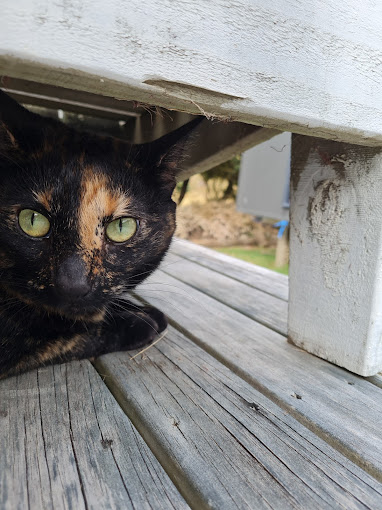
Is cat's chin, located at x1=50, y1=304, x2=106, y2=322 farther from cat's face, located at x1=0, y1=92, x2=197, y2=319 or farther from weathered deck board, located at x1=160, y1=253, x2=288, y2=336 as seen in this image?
weathered deck board, located at x1=160, y1=253, x2=288, y2=336

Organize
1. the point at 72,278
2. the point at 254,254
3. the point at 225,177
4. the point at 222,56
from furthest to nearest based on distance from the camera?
1. the point at 225,177
2. the point at 254,254
3. the point at 72,278
4. the point at 222,56

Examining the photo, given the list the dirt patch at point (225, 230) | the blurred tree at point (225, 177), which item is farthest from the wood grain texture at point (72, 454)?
the blurred tree at point (225, 177)

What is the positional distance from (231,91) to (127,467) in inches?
26.0

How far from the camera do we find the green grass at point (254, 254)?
4.76 m

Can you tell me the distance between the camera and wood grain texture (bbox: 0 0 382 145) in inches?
21.1

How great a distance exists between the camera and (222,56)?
64 centimetres

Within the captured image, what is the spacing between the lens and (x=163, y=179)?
111 cm

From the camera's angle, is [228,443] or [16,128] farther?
[16,128]

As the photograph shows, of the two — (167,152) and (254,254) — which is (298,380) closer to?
(167,152)

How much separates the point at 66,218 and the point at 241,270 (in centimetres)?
146

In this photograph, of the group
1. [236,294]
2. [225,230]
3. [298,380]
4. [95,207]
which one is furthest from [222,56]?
[225,230]

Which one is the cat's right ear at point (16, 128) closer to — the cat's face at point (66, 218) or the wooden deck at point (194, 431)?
the cat's face at point (66, 218)

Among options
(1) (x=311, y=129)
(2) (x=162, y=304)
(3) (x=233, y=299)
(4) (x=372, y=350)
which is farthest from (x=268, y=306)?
(1) (x=311, y=129)

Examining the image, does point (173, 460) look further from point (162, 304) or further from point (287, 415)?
point (162, 304)
